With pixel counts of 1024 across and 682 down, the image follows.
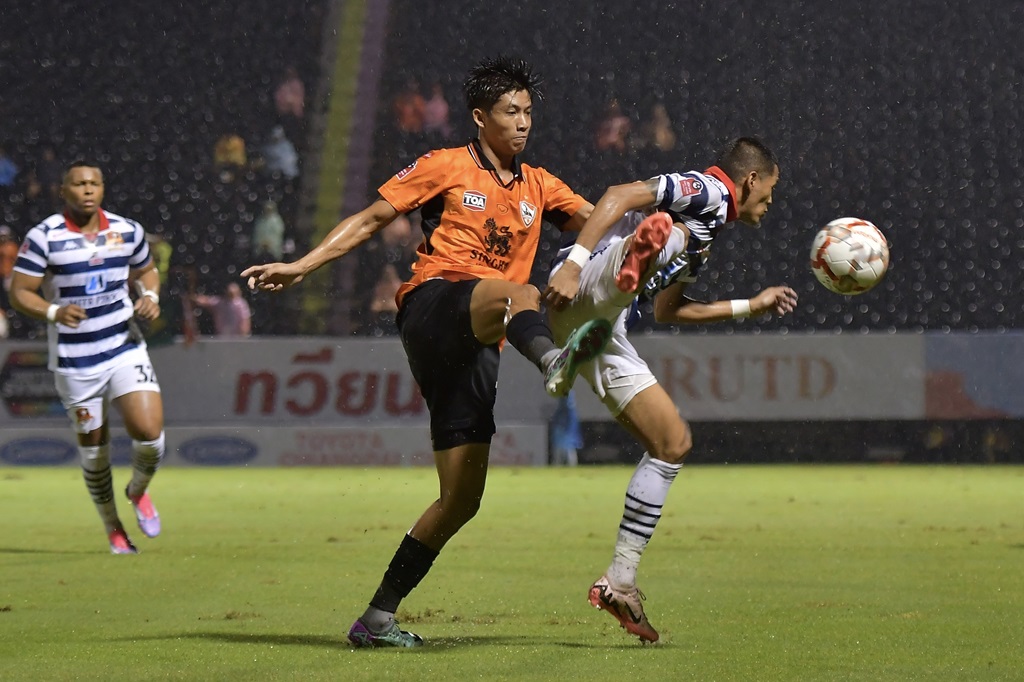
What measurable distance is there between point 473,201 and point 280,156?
1444 cm

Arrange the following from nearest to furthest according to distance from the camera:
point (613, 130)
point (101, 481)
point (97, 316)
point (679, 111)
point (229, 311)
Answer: point (101, 481) < point (97, 316) < point (229, 311) < point (613, 130) < point (679, 111)

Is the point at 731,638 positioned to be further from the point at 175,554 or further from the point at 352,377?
the point at 352,377

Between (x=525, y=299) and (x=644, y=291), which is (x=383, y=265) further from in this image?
(x=525, y=299)

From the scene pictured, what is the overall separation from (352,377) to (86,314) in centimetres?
747

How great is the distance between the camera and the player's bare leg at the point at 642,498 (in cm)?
466

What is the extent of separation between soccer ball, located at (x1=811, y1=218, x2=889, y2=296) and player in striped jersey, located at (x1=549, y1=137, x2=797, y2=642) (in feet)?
1.80

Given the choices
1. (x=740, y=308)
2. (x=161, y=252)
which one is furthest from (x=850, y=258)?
(x=161, y=252)

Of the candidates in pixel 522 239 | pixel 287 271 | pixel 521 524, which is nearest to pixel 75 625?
pixel 287 271

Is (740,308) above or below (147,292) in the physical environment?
above

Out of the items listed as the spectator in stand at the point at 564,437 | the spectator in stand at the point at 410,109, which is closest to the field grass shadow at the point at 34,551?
the spectator in stand at the point at 564,437

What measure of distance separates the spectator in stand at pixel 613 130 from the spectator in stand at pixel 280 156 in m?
3.87

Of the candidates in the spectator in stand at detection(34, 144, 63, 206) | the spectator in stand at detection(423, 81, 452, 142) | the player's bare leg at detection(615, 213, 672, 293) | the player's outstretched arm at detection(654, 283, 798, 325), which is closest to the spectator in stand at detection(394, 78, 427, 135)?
the spectator in stand at detection(423, 81, 452, 142)

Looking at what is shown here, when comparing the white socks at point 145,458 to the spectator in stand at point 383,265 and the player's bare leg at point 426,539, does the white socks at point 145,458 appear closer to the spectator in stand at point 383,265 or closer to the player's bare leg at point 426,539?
the player's bare leg at point 426,539

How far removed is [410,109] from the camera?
63.9 feet
